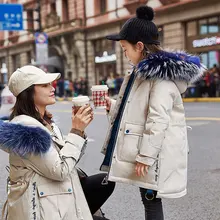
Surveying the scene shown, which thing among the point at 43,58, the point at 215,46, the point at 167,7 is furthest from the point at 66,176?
the point at 43,58

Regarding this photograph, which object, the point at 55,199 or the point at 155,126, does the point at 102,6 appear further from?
the point at 55,199

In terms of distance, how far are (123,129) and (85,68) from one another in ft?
94.9

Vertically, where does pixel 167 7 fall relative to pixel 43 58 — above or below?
above

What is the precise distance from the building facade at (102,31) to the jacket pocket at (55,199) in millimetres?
19155

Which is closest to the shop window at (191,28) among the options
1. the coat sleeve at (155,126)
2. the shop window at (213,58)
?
the shop window at (213,58)

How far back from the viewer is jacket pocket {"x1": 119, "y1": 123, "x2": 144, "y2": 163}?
2826mm

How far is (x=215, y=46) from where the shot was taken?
22.8 meters

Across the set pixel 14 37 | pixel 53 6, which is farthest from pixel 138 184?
pixel 14 37

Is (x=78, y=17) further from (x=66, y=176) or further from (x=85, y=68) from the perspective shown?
(x=66, y=176)

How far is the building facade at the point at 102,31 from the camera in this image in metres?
23.4

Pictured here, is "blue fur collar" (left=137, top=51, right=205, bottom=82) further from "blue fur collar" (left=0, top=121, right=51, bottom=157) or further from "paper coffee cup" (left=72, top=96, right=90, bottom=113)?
"blue fur collar" (left=0, top=121, right=51, bottom=157)

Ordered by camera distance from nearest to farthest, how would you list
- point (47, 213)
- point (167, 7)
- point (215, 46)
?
point (47, 213), point (215, 46), point (167, 7)

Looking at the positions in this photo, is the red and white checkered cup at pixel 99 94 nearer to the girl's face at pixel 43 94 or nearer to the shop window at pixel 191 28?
the girl's face at pixel 43 94

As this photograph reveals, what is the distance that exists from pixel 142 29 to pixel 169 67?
31 cm
